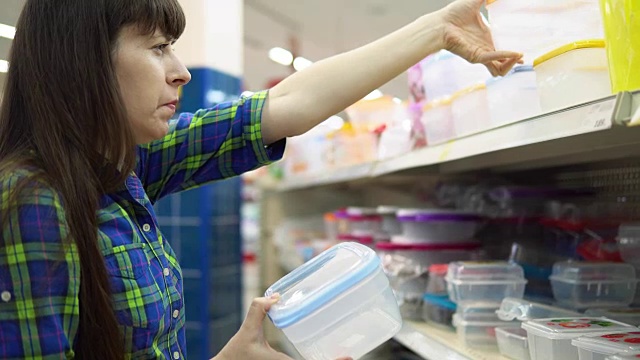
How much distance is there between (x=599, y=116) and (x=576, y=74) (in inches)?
6.5

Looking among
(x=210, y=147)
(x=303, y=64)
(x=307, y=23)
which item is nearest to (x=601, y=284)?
(x=210, y=147)

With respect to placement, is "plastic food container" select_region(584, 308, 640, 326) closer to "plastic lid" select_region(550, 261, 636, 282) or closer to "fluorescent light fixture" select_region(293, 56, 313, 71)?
"plastic lid" select_region(550, 261, 636, 282)

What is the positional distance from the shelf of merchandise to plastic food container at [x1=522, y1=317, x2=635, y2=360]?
1.09 ft

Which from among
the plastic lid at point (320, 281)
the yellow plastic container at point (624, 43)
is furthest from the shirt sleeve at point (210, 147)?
the yellow plastic container at point (624, 43)

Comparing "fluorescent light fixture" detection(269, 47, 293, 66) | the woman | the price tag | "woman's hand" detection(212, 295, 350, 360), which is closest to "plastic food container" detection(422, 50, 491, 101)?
the woman

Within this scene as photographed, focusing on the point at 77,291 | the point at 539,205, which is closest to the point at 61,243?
the point at 77,291

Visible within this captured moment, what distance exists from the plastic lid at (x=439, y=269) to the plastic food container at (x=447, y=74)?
476 millimetres

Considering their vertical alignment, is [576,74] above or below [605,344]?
above

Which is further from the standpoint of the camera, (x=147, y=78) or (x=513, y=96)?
(x=513, y=96)

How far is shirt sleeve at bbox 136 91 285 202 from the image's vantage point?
1.43 meters

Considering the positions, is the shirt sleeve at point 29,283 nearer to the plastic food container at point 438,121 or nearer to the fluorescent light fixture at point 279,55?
the plastic food container at point 438,121

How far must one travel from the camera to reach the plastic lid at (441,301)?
164cm

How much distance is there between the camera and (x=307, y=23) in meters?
6.46

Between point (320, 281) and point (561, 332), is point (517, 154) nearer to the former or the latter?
point (561, 332)
